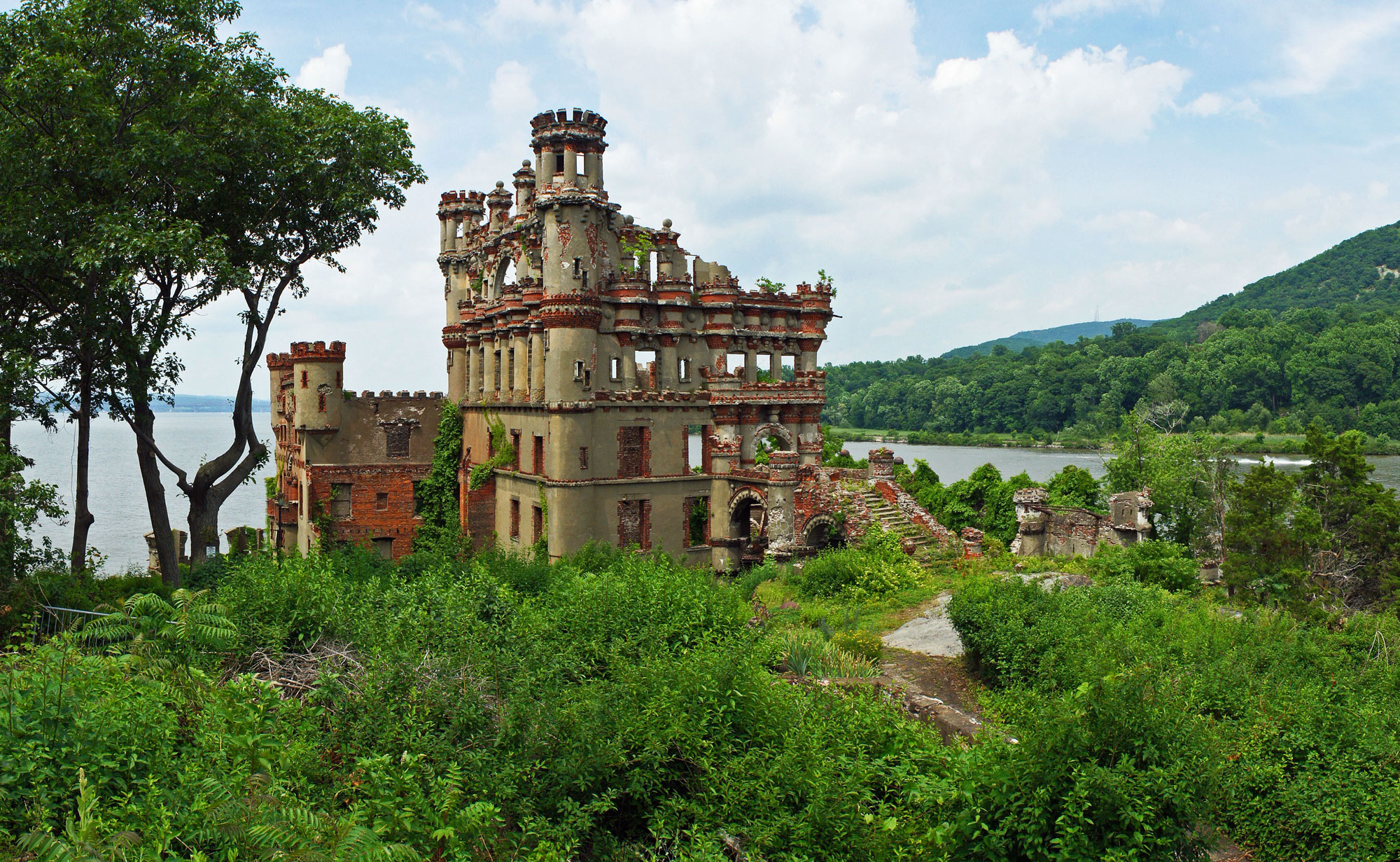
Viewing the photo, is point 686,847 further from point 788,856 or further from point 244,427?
point 244,427

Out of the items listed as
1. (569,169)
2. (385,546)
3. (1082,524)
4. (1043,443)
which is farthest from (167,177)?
(1043,443)

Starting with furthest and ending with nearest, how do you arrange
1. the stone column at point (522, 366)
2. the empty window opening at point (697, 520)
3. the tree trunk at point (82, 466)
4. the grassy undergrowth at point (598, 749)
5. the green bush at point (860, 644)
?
1. the empty window opening at point (697, 520)
2. the stone column at point (522, 366)
3. the tree trunk at point (82, 466)
4. the green bush at point (860, 644)
5. the grassy undergrowth at point (598, 749)

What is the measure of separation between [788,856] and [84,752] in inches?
248

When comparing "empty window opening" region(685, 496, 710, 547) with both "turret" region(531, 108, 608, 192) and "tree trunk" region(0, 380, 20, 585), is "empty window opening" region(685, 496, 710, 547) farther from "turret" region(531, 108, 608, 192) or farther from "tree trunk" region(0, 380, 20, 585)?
"tree trunk" region(0, 380, 20, 585)

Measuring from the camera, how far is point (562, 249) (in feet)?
97.1

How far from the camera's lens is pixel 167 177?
19531 millimetres

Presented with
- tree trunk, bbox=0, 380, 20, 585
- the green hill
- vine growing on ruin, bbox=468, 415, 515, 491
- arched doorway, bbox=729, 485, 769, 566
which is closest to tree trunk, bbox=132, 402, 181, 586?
tree trunk, bbox=0, 380, 20, 585

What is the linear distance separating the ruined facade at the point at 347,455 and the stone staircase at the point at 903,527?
17.8 m

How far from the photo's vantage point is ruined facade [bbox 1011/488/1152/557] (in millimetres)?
31531

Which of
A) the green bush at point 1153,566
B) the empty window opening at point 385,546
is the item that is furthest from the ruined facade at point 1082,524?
the empty window opening at point 385,546

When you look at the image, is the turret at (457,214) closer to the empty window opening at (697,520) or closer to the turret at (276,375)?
the turret at (276,375)

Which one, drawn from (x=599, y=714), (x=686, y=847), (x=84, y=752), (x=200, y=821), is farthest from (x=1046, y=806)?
(x=84, y=752)

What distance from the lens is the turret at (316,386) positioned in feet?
108

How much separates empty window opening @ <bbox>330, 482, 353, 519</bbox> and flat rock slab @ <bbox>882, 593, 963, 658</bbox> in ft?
72.7
